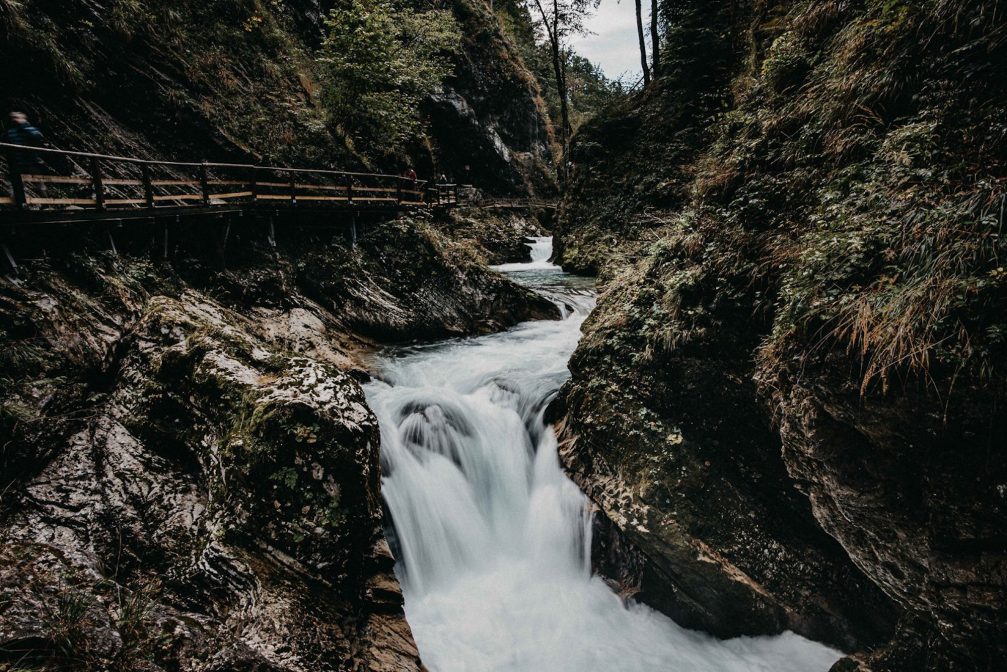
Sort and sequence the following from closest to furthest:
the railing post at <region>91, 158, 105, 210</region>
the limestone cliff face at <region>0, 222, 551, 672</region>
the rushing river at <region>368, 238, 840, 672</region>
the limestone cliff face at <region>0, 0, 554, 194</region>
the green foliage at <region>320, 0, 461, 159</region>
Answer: the limestone cliff face at <region>0, 222, 551, 672</region>, the rushing river at <region>368, 238, 840, 672</region>, the railing post at <region>91, 158, 105, 210</region>, the limestone cliff face at <region>0, 0, 554, 194</region>, the green foliage at <region>320, 0, 461, 159</region>

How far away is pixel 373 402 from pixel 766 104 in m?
8.43

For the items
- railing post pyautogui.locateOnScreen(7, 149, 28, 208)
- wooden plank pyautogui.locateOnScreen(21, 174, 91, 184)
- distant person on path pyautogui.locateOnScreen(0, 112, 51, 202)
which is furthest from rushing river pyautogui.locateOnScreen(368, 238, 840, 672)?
distant person on path pyautogui.locateOnScreen(0, 112, 51, 202)

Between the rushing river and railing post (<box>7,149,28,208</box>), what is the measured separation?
221 inches

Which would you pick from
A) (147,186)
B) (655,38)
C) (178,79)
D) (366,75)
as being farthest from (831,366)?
(655,38)

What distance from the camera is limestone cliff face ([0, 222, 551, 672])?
368 centimetres

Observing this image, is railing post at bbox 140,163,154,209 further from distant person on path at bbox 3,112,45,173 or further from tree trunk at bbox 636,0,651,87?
tree trunk at bbox 636,0,651,87

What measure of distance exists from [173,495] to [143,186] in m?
6.18

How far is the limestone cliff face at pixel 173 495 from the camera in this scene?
368 cm

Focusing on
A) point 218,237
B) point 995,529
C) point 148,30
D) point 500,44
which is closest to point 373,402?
point 218,237

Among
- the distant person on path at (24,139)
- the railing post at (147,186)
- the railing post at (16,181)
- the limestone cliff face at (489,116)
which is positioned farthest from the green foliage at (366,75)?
the railing post at (16,181)

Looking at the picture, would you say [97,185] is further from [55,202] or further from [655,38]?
[655,38]

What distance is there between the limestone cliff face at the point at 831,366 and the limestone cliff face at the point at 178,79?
11181 mm

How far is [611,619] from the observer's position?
644 cm

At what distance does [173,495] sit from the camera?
482 cm
